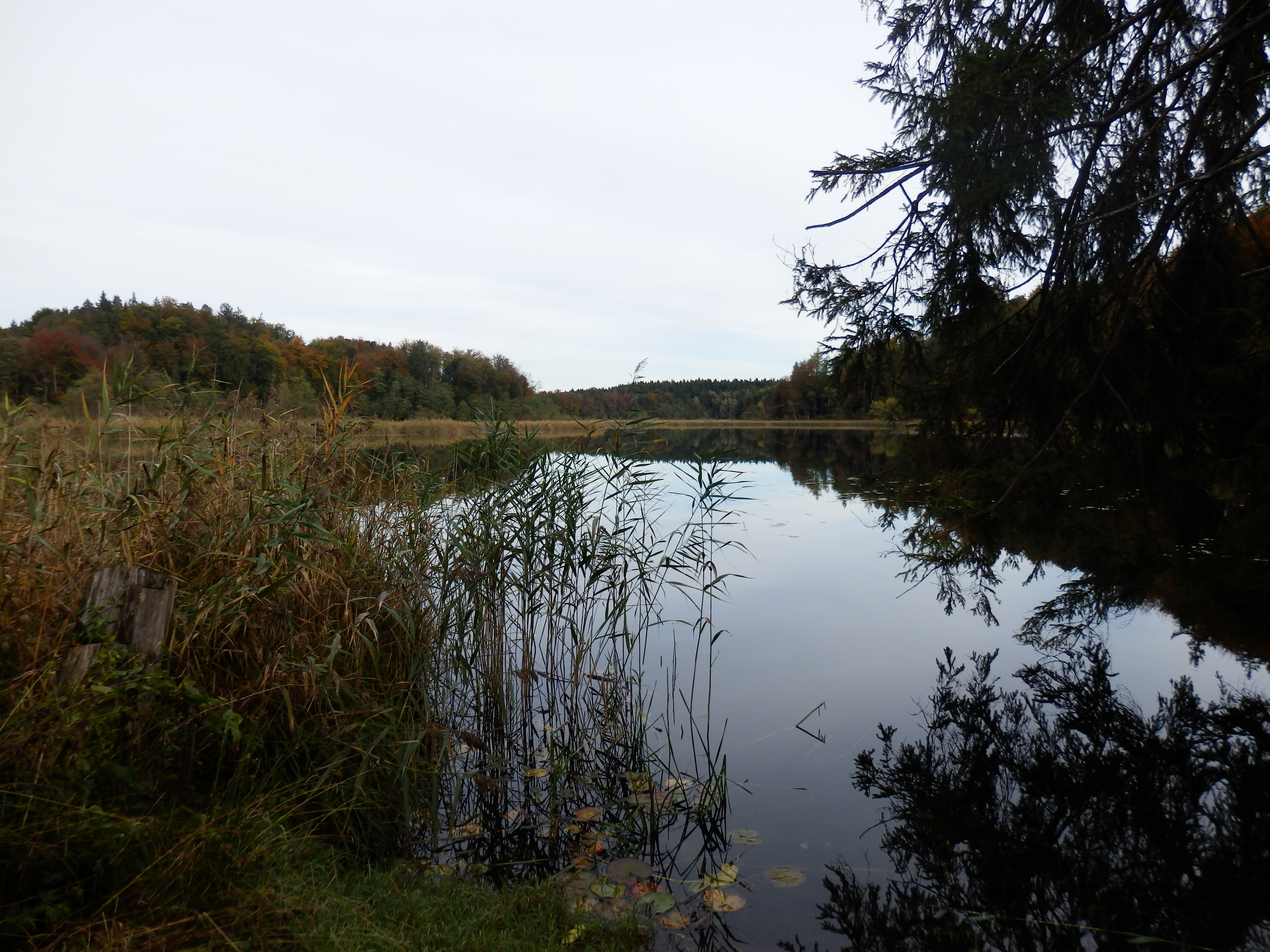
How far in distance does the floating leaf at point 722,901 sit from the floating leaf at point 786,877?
205 millimetres

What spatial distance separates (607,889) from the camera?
116 inches

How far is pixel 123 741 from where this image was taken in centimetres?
236

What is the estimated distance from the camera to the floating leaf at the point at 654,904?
9.37 feet

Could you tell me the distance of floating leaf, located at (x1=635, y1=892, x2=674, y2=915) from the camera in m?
2.86

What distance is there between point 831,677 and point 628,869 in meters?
3.01

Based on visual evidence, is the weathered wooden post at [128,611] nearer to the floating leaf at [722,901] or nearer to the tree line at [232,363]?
the tree line at [232,363]

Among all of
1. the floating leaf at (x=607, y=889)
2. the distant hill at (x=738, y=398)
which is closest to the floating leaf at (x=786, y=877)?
the floating leaf at (x=607, y=889)

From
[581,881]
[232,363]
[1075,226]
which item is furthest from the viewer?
[232,363]

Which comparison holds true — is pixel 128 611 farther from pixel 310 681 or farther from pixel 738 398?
pixel 738 398

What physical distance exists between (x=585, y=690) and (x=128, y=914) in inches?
105

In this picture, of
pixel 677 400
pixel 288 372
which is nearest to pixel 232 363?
pixel 288 372

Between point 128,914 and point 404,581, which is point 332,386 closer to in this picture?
point 404,581

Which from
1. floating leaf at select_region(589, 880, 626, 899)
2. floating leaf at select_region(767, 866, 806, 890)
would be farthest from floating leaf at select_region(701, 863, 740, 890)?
floating leaf at select_region(589, 880, 626, 899)

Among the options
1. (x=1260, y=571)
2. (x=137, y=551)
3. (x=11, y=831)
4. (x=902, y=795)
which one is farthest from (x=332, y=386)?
(x=1260, y=571)
